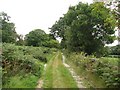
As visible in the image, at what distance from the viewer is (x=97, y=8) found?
15.4m

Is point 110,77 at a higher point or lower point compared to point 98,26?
lower

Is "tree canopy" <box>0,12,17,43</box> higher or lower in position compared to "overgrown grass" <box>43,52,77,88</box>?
higher

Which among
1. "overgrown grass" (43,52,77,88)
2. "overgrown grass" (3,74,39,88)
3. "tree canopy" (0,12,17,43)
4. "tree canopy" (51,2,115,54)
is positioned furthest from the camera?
"tree canopy" (0,12,17,43)

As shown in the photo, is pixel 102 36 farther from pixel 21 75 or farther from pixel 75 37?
pixel 21 75

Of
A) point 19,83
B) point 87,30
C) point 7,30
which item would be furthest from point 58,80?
point 7,30

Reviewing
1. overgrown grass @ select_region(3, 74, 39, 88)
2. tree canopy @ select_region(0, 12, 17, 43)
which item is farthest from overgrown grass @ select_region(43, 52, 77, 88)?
tree canopy @ select_region(0, 12, 17, 43)

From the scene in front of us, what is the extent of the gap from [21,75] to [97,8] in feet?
22.5

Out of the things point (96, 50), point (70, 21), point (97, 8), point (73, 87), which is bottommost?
point (73, 87)

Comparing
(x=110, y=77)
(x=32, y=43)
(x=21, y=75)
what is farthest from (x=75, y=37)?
(x=32, y=43)

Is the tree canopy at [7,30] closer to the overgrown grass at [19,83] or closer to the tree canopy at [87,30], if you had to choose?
the tree canopy at [87,30]

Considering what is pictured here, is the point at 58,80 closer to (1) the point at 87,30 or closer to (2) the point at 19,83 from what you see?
(2) the point at 19,83

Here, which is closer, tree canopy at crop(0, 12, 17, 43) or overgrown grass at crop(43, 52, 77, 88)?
overgrown grass at crop(43, 52, 77, 88)

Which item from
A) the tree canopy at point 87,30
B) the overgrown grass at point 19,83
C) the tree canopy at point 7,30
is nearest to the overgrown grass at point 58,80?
the overgrown grass at point 19,83

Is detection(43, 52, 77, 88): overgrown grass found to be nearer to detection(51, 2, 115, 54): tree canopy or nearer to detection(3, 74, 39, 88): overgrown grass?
detection(3, 74, 39, 88): overgrown grass
